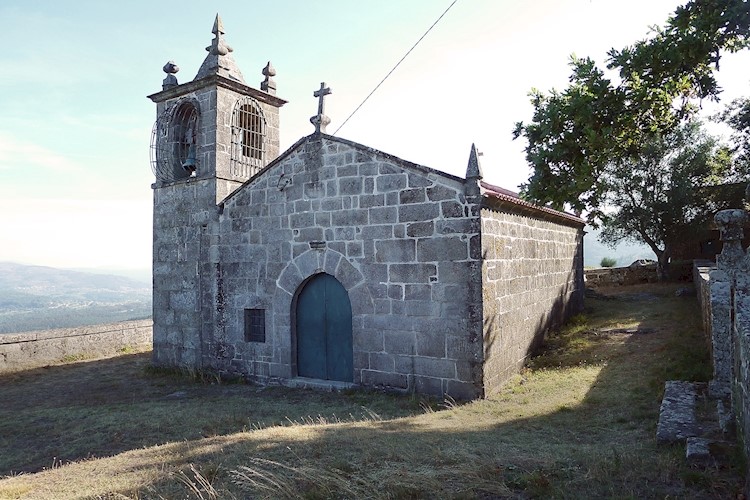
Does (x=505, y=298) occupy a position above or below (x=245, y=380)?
above

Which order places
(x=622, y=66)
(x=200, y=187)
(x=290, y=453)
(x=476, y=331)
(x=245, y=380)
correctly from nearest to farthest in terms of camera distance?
(x=290, y=453)
(x=622, y=66)
(x=476, y=331)
(x=245, y=380)
(x=200, y=187)

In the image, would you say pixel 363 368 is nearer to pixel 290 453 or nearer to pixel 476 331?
pixel 476 331

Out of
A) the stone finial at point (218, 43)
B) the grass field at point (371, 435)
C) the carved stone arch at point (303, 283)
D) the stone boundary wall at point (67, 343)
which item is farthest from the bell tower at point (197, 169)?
the stone boundary wall at point (67, 343)

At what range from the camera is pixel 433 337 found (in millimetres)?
8414

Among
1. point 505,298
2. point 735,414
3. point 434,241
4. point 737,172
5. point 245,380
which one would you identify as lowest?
point 245,380

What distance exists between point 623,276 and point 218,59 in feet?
58.5

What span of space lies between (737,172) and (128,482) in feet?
75.1

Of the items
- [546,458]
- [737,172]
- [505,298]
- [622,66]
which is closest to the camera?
[546,458]

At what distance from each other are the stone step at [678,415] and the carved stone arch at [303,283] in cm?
471

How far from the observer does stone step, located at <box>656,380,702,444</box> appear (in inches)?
185

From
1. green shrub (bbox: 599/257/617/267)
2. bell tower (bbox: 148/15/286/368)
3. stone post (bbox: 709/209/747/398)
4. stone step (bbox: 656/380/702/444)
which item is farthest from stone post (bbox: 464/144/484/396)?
green shrub (bbox: 599/257/617/267)

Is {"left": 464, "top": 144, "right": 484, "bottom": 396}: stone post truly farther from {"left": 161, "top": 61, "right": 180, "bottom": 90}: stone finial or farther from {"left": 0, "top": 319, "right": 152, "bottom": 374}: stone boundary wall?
{"left": 0, "top": 319, "right": 152, "bottom": 374}: stone boundary wall

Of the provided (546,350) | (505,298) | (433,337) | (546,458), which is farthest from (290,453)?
(546,350)

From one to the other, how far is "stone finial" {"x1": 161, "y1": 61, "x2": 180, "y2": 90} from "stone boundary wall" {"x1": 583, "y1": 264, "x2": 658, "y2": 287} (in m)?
17.0
